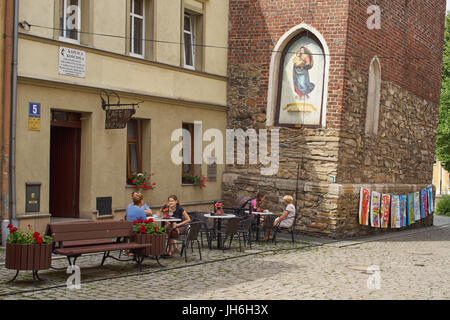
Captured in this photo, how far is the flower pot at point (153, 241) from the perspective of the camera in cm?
1033

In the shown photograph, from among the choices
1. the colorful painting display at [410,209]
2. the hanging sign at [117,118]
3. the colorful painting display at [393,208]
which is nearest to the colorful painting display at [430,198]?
the colorful painting display at [393,208]

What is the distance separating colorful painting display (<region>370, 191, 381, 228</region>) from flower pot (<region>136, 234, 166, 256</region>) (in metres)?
8.82

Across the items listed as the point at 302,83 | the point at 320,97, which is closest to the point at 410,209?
the point at 320,97

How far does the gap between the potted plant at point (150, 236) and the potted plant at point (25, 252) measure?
1921 mm

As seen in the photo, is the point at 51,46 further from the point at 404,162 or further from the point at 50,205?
the point at 404,162

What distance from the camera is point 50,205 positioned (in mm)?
14102

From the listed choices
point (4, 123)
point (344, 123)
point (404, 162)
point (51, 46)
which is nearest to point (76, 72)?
point (51, 46)

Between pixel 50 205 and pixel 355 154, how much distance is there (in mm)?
7992

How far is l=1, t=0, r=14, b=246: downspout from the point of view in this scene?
39.0ft

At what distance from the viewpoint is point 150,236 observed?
33.9 feet

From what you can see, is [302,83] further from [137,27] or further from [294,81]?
[137,27]

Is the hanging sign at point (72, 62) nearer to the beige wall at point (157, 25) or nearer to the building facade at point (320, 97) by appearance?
the beige wall at point (157, 25)

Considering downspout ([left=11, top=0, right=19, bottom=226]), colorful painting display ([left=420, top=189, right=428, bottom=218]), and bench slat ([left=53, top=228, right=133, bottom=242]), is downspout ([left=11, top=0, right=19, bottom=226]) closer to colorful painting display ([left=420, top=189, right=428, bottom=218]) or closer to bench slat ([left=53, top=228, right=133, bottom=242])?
bench slat ([left=53, top=228, right=133, bottom=242])

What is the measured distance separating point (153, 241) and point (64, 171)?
4480mm
